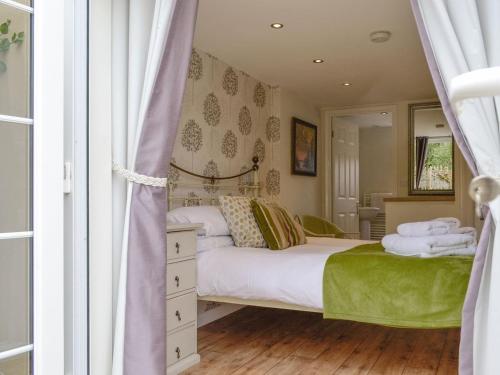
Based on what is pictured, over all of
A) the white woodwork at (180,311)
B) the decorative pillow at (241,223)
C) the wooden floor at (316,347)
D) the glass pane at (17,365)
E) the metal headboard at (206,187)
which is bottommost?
the wooden floor at (316,347)

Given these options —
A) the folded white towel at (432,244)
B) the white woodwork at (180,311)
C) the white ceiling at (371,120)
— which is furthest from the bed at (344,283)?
the white ceiling at (371,120)

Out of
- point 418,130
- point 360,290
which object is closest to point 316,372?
point 360,290

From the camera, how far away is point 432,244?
284 centimetres

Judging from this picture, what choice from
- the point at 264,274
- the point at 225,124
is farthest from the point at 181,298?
the point at 225,124

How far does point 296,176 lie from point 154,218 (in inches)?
156

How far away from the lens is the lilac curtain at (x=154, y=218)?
1830mm

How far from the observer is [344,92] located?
5.62 m

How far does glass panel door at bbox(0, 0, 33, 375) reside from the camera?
1501 mm

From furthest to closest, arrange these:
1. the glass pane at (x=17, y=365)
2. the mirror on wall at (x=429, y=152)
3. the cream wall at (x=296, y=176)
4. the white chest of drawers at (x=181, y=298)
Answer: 1. the mirror on wall at (x=429, y=152)
2. the cream wall at (x=296, y=176)
3. the white chest of drawers at (x=181, y=298)
4. the glass pane at (x=17, y=365)

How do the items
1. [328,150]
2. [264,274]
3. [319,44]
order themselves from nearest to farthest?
[264,274] → [319,44] → [328,150]

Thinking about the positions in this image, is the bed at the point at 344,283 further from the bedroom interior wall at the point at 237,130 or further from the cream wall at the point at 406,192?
the cream wall at the point at 406,192

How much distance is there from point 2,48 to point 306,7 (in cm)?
220

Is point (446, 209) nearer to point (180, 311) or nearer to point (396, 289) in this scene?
point (396, 289)

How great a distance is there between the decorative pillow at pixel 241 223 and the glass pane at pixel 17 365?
6.55 ft
